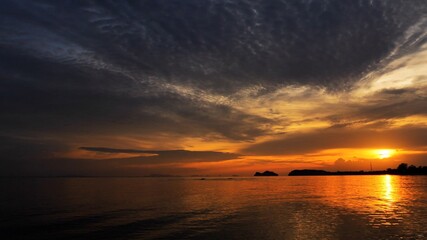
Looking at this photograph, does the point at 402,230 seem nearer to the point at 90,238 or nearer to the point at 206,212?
the point at 206,212

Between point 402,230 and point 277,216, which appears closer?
point 402,230

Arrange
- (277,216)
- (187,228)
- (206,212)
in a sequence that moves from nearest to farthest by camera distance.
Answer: (187,228) → (277,216) → (206,212)

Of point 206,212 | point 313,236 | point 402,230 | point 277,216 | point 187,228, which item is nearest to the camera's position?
point 313,236

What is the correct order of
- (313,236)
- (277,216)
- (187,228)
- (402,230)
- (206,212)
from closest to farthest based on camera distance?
(313,236) < (402,230) < (187,228) < (277,216) < (206,212)

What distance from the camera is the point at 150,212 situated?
198ft

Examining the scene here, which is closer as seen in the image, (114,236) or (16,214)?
(114,236)

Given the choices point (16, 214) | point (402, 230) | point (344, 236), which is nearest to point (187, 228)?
point (344, 236)

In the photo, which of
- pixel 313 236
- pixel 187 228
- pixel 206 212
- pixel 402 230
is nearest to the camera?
pixel 313 236

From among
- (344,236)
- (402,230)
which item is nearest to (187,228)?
(344,236)

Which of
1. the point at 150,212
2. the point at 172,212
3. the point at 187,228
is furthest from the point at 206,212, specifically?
the point at 187,228

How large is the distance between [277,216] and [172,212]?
60.4 feet

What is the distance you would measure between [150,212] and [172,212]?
3867 mm

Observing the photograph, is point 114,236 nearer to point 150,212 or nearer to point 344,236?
point 150,212

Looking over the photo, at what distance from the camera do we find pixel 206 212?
2363 inches
